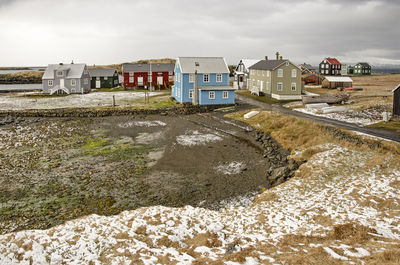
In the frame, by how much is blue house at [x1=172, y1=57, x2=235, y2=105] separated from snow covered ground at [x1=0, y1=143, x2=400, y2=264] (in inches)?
1300

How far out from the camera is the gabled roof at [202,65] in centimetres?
5175

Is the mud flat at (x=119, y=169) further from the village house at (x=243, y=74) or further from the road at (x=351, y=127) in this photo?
the village house at (x=243, y=74)

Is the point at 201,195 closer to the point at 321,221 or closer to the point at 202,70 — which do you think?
the point at 321,221

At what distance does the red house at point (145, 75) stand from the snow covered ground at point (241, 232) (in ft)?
205

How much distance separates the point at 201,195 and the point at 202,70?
36.4 m

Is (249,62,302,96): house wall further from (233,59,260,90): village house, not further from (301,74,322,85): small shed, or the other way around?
(301,74,322,85): small shed

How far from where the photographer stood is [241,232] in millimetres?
12234

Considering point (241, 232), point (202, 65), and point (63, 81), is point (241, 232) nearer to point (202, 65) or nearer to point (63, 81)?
point (202, 65)

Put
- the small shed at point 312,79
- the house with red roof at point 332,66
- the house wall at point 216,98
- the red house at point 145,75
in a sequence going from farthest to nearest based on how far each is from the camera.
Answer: the house with red roof at point 332,66
the small shed at point 312,79
the red house at point 145,75
the house wall at point 216,98

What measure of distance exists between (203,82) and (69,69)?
119 ft

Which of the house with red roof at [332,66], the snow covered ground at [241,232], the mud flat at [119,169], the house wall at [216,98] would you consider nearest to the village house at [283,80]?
the house wall at [216,98]

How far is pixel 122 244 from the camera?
1104cm

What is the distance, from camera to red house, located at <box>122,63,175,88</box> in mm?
74625

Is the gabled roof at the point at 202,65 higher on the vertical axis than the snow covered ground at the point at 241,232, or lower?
higher
